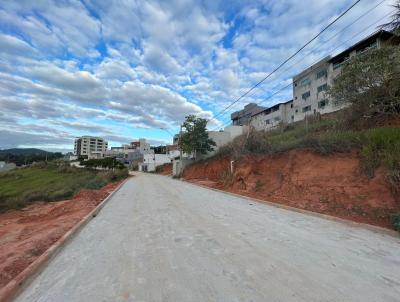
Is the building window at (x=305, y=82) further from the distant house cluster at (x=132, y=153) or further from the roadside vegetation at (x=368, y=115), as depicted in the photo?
the distant house cluster at (x=132, y=153)

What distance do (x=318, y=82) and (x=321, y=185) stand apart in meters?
35.0

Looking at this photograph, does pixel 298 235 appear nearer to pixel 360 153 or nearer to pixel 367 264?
pixel 367 264

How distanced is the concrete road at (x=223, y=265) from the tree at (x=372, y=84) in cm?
985

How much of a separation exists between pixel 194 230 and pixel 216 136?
41.2m

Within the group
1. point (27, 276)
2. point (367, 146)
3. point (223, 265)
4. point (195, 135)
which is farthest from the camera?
point (195, 135)

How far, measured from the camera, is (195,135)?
40469 mm

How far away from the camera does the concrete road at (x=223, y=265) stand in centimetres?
375

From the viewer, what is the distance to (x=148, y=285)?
3984 millimetres

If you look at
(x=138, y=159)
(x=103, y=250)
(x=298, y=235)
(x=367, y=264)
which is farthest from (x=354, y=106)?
(x=138, y=159)

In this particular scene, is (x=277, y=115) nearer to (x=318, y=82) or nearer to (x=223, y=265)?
(x=318, y=82)

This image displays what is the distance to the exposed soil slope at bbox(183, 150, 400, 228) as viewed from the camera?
9.19 metres

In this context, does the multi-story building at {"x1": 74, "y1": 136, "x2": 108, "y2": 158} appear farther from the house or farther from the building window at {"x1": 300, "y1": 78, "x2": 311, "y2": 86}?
the building window at {"x1": 300, "y1": 78, "x2": 311, "y2": 86}

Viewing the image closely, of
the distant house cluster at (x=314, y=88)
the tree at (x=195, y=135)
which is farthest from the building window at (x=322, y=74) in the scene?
the tree at (x=195, y=135)

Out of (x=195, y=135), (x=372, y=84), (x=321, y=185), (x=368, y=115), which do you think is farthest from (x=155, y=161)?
(x=321, y=185)
